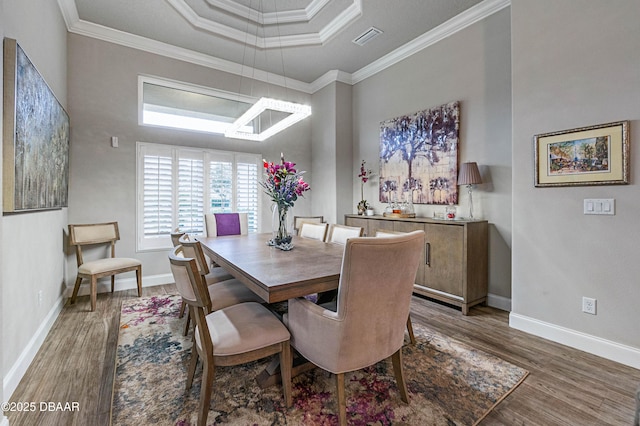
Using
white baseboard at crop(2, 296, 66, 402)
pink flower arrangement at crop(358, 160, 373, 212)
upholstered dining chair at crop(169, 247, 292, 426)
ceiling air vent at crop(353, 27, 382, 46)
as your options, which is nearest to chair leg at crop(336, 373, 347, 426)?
upholstered dining chair at crop(169, 247, 292, 426)

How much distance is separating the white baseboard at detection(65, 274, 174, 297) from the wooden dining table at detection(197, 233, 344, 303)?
191 cm

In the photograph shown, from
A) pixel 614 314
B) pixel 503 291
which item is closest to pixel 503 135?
pixel 503 291

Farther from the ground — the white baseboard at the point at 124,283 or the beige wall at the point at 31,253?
the beige wall at the point at 31,253

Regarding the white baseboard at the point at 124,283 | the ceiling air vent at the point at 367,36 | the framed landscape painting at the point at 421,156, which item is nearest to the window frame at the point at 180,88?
the ceiling air vent at the point at 367,36

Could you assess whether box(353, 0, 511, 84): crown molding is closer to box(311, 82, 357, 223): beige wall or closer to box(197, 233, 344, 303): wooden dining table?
box(311, 82, 357, 223): beige wall

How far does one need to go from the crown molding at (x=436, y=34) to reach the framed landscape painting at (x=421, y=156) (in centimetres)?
89

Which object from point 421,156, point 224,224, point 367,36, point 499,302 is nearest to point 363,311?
point 499,302

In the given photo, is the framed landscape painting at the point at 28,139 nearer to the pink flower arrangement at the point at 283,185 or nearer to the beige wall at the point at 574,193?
the pink flower arrangement at the point at 283,185

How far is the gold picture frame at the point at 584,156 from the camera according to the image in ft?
7.07

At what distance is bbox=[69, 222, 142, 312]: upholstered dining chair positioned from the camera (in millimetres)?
3172

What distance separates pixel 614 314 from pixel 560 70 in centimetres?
197

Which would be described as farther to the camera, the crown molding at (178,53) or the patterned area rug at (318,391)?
the crown molding at (178,53)

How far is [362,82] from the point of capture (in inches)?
197

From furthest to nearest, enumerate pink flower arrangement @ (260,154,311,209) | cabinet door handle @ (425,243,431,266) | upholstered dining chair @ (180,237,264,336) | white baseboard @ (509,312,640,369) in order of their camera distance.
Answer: cabinet door handle @ (425,243,431,266) < pink flower arrangement @ (260,154,311,209) < white baseboard @ (509,312,640,369) < upholstered dining chair @ (180,237,264,336)
